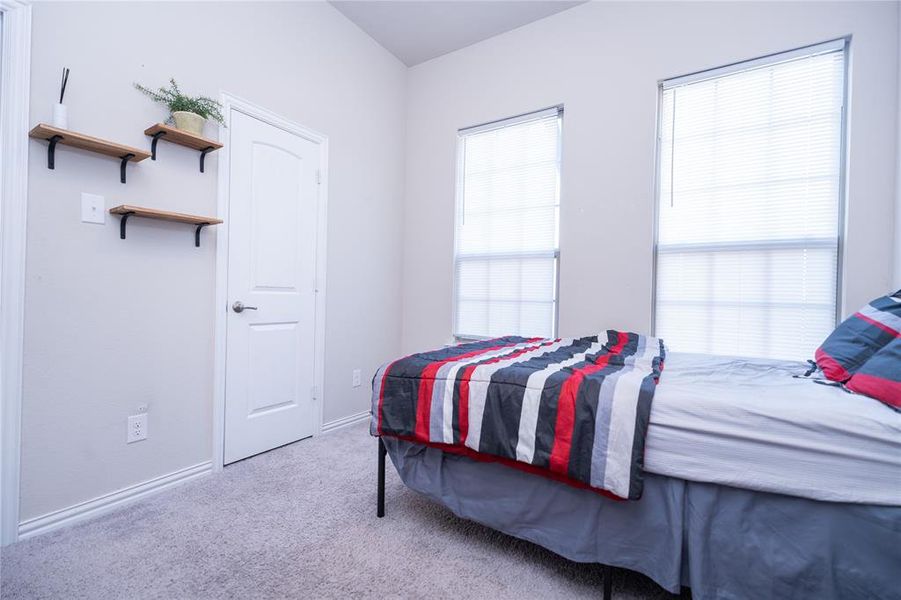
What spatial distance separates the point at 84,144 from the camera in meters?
1.71

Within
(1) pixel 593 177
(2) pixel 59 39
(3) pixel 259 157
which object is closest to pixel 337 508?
(3) pixel 259 157

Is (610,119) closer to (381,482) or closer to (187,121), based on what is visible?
(187,121)

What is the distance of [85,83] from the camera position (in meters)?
1.78

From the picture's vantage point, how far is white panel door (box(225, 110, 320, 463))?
2410 millimetres

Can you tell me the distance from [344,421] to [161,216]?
1903mm

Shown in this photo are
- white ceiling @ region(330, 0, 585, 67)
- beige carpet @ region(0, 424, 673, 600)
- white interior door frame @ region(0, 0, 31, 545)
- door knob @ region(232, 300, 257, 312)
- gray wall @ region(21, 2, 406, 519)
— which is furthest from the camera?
white ceiling @ region(330, 0, 585, 67)

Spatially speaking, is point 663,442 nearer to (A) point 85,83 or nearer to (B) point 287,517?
(B) point 287,517

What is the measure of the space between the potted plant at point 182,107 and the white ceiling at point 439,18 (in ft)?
4.94

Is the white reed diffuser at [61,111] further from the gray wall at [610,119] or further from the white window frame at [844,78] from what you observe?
the white window frame at [844,78]

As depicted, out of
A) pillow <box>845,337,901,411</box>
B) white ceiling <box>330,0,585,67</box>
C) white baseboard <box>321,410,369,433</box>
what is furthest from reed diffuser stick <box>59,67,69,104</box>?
pillow <box>845,337,901,411</box>

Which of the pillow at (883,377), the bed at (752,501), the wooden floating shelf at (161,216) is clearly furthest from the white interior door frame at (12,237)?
the pillow at (883,377)

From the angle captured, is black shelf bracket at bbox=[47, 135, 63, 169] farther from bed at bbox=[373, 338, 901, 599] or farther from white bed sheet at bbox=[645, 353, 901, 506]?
white bed sheet at bbox=[645, 353, 901, 506]

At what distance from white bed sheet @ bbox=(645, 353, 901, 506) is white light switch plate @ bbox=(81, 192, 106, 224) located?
243 cm

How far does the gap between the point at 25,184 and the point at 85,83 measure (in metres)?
0.54
